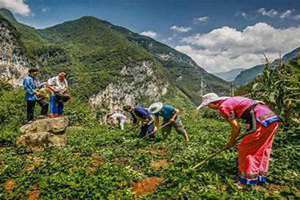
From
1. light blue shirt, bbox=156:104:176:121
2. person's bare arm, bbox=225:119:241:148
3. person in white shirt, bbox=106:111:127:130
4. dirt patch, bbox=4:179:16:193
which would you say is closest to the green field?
dirt patch, bbox=4:179:16:193

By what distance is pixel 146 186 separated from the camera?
10.8m

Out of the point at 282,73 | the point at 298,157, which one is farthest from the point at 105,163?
the point at 282,73

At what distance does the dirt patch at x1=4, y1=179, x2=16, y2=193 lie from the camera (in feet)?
37.5

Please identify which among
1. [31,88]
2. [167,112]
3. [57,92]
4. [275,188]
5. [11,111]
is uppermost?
[31,88]

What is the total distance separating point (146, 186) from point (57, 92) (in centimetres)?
905

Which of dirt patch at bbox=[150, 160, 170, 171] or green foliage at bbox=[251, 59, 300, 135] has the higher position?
green foliage at bbox=[251, 59, 300, 135]

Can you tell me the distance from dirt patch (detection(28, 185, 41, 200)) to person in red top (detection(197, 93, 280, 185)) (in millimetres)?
5114

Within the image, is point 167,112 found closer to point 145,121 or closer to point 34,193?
point 145,121

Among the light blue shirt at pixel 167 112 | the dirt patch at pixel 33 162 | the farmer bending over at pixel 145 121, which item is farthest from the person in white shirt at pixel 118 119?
the dirt patch at pixel 33 162

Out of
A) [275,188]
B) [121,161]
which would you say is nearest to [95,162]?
[121,161]

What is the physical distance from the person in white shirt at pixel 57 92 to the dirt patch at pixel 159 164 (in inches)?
290

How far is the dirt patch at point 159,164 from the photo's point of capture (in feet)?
39.7

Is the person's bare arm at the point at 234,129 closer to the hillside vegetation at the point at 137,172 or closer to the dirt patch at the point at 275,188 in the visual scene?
the hillside vegetation at the point at 137,172

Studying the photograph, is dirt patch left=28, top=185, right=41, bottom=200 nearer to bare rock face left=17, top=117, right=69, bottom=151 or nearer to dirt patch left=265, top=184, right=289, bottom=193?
bare rock face left=17, top=117, right=69, bottom=151
